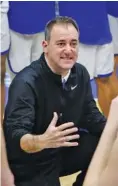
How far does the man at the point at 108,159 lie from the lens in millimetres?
770

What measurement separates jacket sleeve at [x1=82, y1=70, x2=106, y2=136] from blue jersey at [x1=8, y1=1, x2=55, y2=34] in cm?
59

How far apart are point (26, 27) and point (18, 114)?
0.82m

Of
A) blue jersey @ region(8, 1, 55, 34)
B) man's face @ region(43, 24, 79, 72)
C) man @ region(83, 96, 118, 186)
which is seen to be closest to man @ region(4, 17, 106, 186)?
man's face @ region(43, 24, 79, 72)

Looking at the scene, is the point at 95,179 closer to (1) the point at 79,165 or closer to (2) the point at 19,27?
(1) the point at 79,165

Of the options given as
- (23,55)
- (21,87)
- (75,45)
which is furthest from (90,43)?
(21,87)

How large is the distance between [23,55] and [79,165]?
2.45ft

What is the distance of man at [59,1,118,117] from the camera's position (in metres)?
2.04

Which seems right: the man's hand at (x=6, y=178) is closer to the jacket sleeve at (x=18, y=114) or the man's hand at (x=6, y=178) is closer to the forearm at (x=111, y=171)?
the jacket sleeve at (x=18, y=114)

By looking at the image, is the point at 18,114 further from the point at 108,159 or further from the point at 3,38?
the point at 3,38

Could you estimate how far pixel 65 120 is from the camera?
1435 millimetres

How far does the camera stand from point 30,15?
199 cm

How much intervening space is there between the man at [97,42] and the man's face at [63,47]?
2.18 feet

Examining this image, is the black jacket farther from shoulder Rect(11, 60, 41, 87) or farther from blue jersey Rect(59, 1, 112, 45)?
blue jersey Rect(59, 1, 112, 45)

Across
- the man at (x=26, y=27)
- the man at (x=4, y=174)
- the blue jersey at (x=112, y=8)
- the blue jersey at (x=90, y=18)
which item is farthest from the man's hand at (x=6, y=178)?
the blue jersey at (x=112, y=8)
